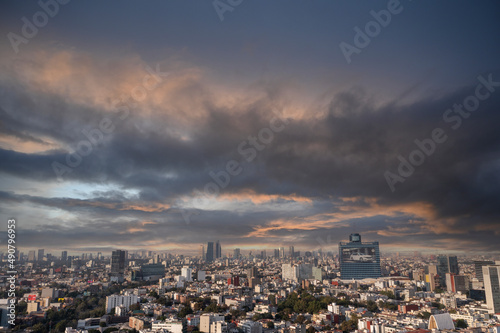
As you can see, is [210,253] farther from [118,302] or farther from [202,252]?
[118,302]

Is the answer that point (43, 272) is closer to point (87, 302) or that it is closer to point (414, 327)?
point (87, 302)

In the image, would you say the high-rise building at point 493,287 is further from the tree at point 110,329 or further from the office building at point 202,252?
the office building at point 202,252

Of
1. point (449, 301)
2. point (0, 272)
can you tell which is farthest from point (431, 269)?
point (0, 272)

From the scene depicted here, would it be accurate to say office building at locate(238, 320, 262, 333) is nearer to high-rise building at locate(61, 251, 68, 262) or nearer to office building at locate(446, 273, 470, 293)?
office building at locate(446, 273, 470, 293)

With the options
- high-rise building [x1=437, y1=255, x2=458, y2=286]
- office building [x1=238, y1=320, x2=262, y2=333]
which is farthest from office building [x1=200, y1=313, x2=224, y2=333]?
high-rise building [x1=437, y1=255, x2=458, y2=286]

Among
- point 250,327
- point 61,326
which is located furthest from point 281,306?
point 61,326

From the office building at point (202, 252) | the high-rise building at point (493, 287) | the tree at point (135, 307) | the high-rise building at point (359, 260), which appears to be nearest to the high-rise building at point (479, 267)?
the high-rise building at point (359, 260)
